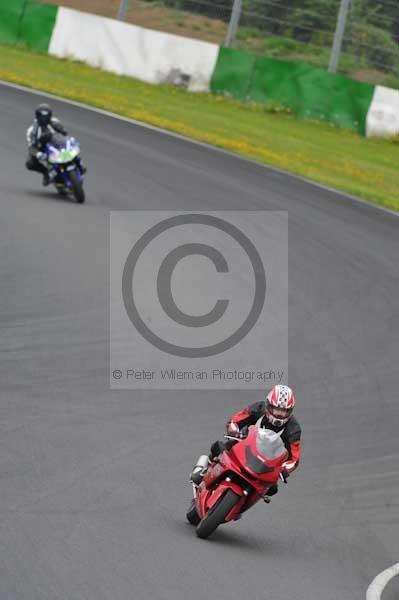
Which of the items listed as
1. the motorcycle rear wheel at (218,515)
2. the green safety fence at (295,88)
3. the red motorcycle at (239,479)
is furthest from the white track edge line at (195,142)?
the motorcycle rear wheel at (218,515)

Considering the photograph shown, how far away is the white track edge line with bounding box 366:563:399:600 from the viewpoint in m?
8.50

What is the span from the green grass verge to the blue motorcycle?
23.5ft

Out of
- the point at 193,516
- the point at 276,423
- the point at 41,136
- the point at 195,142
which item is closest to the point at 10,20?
the point at 195,142

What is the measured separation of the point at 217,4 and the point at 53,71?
518 cm

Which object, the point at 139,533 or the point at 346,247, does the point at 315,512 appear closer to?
the point at 139,533

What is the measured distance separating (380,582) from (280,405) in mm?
1551

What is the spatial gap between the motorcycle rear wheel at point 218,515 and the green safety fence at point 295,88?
2380 cm

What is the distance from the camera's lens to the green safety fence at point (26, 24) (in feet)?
114

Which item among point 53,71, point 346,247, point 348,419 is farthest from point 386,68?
point 348,419

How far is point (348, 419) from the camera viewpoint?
12383 millimetres

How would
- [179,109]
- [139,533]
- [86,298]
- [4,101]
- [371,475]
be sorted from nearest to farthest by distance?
[139,533], [371,475], [86,298], [4,101], [179,109]

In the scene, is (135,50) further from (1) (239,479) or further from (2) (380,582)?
(2) (380,582)

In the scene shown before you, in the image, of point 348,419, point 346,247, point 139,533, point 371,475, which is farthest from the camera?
point 346,247

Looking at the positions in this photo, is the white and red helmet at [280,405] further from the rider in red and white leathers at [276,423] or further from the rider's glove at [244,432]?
the rider's glove at [244,432]
